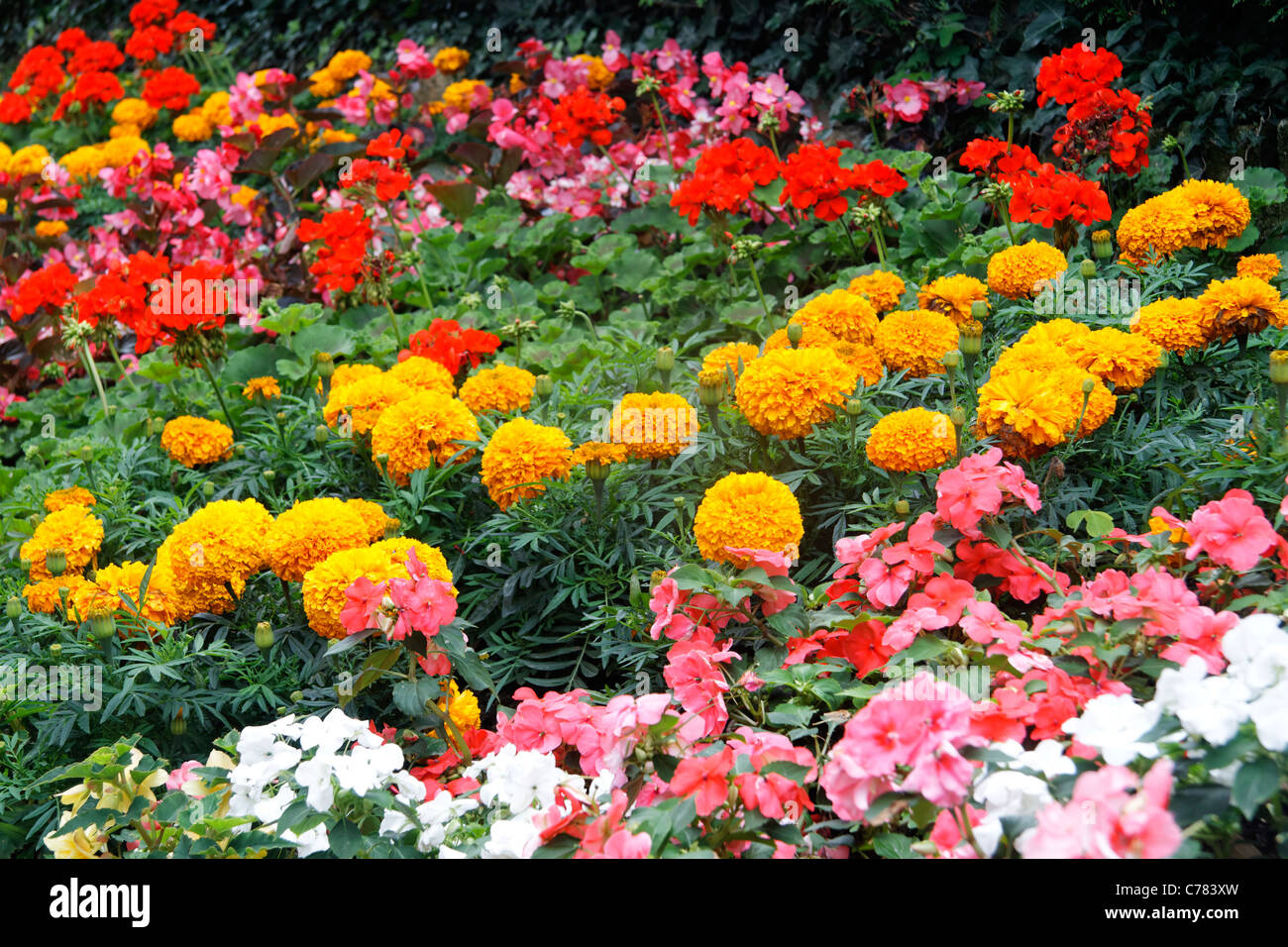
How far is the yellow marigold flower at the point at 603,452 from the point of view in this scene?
78.0 inches

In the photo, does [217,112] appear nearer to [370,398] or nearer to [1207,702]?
[370,398]

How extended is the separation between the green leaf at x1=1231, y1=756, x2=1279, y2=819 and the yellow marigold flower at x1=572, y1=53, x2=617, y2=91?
3.86 m

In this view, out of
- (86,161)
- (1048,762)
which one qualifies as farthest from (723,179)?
(86,161)

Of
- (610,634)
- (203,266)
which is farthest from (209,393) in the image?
(610,634)

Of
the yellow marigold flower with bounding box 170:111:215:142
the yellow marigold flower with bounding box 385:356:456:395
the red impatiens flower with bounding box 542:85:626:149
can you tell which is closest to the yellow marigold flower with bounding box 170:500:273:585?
the yellow marigold flower with bounding box 385:356:456:395

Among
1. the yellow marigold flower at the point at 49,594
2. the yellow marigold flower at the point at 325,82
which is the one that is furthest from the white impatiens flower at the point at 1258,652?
the yellow marigold flower at the point at 325,82

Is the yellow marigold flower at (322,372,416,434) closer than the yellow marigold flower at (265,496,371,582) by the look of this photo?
No

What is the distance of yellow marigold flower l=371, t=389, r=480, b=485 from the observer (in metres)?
2.17

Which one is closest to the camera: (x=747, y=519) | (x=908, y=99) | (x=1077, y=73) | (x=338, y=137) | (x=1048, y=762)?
(x=1048, y=762)

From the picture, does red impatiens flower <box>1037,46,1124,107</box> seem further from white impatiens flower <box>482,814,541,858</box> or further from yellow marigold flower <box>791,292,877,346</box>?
white impatiens flower <box>482,814,541,858</box>

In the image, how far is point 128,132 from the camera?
5547 mm

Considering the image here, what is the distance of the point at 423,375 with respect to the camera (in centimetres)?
246

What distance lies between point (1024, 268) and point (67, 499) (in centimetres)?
224

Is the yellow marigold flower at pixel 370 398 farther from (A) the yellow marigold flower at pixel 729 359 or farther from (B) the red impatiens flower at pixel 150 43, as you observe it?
(B) the red impatiens flower at pixel 150 43
